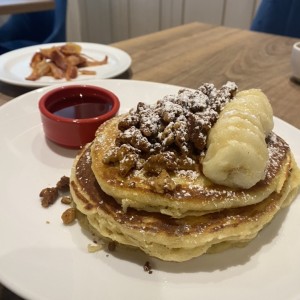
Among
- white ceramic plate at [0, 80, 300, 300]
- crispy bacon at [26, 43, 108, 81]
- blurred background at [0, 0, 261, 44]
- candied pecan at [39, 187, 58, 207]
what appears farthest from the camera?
blurred background at [0, 0, 261, 44]

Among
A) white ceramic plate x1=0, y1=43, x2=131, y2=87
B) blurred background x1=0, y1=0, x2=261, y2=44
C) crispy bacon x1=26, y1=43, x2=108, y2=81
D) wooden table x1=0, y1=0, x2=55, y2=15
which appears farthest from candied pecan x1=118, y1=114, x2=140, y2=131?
blurred background x1=0, y1=0, x2=261, y2=44

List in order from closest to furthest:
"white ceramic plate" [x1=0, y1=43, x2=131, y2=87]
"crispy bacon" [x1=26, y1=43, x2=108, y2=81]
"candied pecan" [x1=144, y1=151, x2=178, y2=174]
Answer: "candied pecan" [x1=144, y1=151, x2=178, y2=174], "white ceramic plate" [x1=0, y1=43, x2=131, y2=87], "crispy bacon" [x1=26, y1=43, x2=108, y2=81]

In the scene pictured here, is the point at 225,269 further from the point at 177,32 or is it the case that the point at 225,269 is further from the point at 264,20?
the point at 264,20

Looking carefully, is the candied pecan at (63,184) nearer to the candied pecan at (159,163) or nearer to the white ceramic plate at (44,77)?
the candied pecan at (159,163)

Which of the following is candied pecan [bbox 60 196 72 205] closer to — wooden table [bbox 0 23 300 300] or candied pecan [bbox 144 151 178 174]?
candied pecan [bbox 144 151 178 174]

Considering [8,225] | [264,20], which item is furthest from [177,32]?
[8,225]

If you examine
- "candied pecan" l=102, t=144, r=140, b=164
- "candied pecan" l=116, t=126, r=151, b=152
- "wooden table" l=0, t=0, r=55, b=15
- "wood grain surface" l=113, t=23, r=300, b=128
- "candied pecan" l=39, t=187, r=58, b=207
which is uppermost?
"candied pecan" l=116, t=126, r=151, b=152
